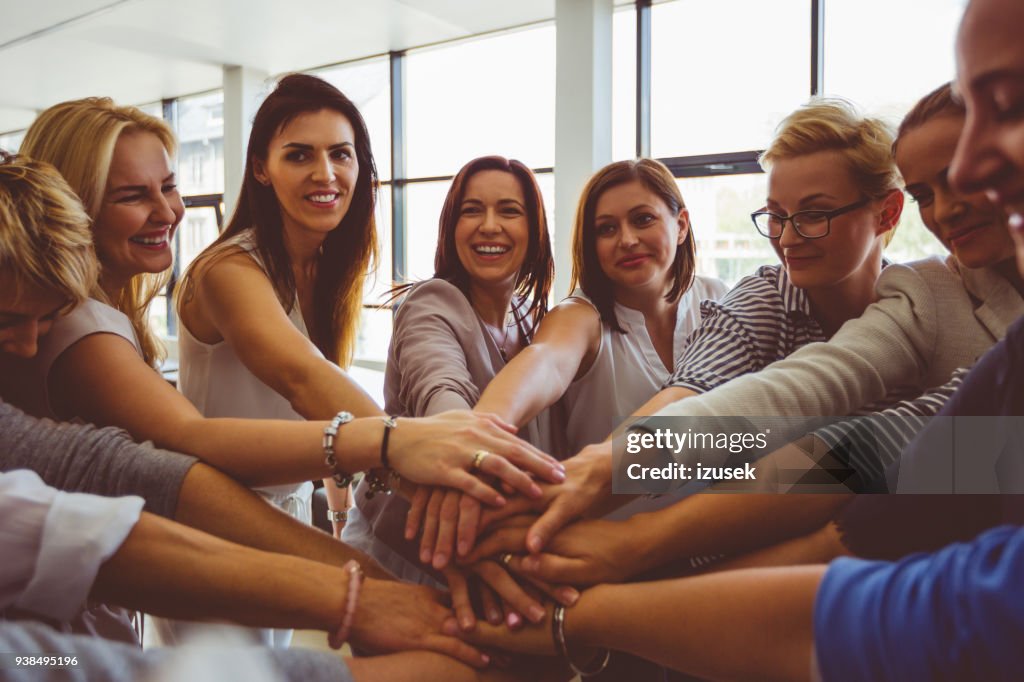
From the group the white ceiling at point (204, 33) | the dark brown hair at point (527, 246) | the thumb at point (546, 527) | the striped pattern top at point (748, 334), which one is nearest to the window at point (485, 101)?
the white ceiling at point (204, 33)

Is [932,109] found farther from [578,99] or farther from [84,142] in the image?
[578,99]

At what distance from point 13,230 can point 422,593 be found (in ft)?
2.25

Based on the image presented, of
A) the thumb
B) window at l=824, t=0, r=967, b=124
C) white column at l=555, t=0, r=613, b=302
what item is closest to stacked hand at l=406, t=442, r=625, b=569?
the thumb

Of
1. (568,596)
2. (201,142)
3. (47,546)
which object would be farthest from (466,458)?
(201,142)

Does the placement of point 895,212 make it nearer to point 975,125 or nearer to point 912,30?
point 975,125

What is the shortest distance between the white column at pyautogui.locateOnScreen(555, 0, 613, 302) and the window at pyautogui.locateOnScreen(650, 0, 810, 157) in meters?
0.38

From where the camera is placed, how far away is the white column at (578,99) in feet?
17.3

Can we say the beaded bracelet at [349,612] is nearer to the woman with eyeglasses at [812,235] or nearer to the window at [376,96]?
the woman with eyeglasses at [812,235]

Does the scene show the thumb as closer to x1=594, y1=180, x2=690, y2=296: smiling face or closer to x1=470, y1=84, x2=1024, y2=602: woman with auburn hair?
x1=470, y1=84, x2=1024, y2=602: woman with auburn hair

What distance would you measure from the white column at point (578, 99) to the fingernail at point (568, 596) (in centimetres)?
445

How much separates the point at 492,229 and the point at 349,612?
1.04 meters

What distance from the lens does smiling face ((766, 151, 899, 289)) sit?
118cm

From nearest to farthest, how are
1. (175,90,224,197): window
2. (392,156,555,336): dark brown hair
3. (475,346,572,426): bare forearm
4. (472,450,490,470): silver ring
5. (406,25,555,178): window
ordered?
(472,450,490,470): silver ring
(475,346,572,426): bare forearm
(392,156,555,336): dark brown hair
(406,25,555,178): window
(175,90,224,197): window

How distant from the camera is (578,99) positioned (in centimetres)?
536
